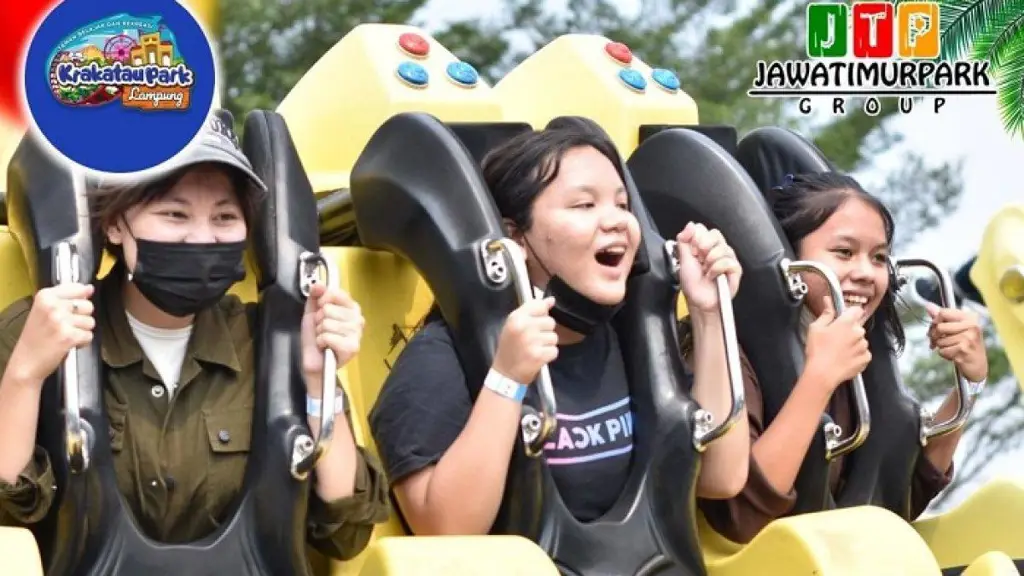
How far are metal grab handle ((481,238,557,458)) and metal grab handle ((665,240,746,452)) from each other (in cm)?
25

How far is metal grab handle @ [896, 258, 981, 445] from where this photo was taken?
3.37m

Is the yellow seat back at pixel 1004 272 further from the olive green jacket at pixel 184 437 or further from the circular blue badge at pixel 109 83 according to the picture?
the circular blue badge at pixel 109 83

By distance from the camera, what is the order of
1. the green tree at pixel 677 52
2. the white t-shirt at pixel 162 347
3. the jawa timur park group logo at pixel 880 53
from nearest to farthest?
1. the white t-shirt at pixel 162 347
2. the jawa timur park group logo at pixel 880 53
3. the green tree at pixel 677 52

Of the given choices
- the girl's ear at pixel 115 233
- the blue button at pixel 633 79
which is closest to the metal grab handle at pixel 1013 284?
the blue button at pixel 633 79

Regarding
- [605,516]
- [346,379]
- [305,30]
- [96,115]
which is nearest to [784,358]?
[605,516]

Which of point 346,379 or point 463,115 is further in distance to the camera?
point 463,115

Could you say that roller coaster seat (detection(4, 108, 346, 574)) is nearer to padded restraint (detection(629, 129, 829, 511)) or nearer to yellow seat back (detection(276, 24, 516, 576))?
yellow seat back (detection(276, 24, 516, 576))

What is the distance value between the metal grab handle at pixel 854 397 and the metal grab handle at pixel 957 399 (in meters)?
0.16

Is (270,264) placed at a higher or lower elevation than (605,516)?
higher

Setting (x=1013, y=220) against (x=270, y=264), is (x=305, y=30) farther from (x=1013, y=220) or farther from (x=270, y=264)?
(x=270, y=264)

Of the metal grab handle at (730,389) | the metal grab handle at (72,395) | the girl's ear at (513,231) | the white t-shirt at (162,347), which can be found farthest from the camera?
the girl's ear at (513,231)

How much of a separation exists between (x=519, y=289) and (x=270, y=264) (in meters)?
0.38

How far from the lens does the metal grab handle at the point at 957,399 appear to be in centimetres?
337

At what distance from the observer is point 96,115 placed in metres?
2.81
